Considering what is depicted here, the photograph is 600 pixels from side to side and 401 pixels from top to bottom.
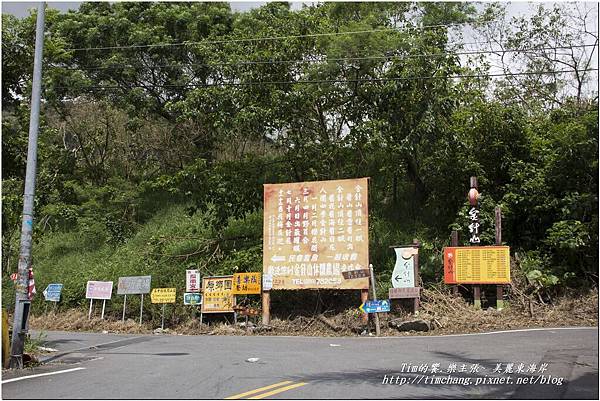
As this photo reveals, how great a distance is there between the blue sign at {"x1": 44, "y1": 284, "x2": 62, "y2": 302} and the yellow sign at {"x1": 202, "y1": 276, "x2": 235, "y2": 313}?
6798 mm

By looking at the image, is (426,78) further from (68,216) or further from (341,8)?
(68,216)

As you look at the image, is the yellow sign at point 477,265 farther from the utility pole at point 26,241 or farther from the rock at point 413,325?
the utility pole at point 26,241

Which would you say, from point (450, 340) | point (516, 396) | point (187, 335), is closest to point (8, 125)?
point (187, 335)

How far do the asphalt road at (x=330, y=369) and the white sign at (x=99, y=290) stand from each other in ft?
22.4

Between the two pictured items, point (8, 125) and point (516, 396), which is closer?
point (516, 396)

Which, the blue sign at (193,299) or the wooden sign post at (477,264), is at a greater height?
the wooden sign post at (477,264)

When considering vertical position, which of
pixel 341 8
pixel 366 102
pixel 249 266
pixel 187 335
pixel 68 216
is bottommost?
pixel 187 335

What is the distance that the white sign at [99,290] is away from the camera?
22.6m

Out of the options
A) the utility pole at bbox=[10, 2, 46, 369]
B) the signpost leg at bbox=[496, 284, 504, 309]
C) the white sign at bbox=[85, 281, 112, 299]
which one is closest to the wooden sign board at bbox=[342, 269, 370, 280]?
the signpost leg at bbox=[496, 284, 504, 309]

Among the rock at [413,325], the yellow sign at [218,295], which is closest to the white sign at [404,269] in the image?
the rock at [413,325]

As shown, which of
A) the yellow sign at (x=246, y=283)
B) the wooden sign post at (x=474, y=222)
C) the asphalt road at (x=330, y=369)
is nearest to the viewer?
the asphalt road at (x=330, y=369)

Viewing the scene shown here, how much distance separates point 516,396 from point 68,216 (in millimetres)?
26953

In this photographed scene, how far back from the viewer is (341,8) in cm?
2788

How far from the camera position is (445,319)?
17.9 m
